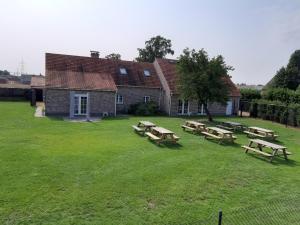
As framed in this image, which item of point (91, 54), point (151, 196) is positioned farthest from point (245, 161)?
point (91, 54)

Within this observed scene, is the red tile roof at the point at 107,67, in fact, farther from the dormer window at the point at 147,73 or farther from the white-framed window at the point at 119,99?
the white-framed window at the point at 119,99

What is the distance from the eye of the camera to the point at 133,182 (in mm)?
8906

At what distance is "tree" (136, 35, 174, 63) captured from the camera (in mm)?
53122

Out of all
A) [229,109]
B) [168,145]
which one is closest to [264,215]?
[168,145]

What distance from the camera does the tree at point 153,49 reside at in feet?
174

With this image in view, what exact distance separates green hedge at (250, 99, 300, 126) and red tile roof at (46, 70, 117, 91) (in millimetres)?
14508

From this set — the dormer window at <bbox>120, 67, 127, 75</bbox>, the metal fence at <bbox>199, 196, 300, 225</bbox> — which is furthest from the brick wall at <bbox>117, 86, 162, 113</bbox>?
the metal fence at <bbox>199, 196, 300, 225</bbox>

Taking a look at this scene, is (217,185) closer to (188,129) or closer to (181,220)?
(181,220)

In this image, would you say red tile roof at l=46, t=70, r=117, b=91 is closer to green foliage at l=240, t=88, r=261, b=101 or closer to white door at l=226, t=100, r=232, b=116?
white door at l=226, t=100, r=232, b=116

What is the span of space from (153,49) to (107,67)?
985 inches

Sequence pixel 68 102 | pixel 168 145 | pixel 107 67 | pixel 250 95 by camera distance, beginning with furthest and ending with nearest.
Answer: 1. pixel 250 95
2. pixel 107 67
3. pixel 68 102
4. pixel 168 145

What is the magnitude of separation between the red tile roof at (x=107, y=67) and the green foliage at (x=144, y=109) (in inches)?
89.0

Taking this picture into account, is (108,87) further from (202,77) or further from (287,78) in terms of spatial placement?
(287,78)

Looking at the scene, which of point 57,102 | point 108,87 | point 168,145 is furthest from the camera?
point 108,87
